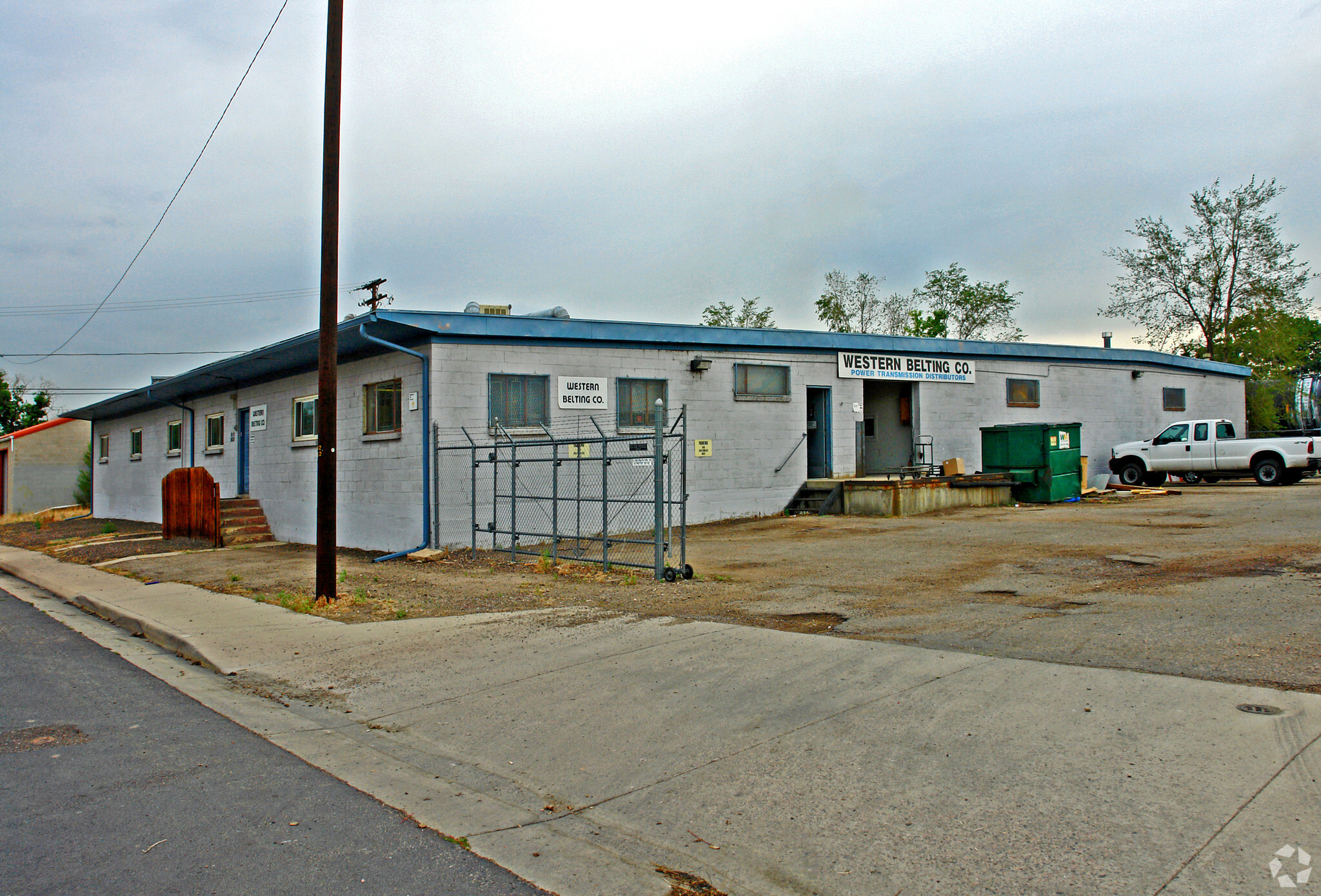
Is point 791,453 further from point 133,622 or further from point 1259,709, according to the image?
point 1259,709

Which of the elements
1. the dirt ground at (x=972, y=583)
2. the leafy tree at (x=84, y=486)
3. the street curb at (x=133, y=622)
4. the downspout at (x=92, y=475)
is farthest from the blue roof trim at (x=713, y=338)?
the leafy tree at (x=84, y=486)

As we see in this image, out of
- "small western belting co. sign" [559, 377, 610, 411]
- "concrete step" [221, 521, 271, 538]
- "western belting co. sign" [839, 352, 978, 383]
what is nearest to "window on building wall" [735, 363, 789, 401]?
"western belting co. sign" [839, 352, 978, 383]

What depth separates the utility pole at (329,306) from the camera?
10.7 metres

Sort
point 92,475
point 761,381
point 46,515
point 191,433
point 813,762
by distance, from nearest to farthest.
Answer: point 813,762, point 761,381, point 191,433, point 46,515, point 92,475

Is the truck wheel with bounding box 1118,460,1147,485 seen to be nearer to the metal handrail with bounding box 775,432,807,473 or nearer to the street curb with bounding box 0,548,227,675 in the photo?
the metal handrail with bounding box 775,432,807,473

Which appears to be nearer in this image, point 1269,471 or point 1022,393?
point 1269,471

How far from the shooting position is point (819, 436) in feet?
73.4

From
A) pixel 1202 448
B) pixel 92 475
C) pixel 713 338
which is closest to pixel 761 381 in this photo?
pixel 713 338

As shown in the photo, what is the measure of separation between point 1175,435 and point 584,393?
17.9m

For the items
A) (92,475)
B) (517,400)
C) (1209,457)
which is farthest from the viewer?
(92,475)

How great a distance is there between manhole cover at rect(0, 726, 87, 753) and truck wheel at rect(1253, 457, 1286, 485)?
27178 millimetres

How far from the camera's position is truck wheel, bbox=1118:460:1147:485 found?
2592 centimetres

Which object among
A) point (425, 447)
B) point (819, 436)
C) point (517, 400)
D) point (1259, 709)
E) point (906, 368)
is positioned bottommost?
point (1259, 709)

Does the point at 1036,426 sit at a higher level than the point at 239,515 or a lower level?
higher
